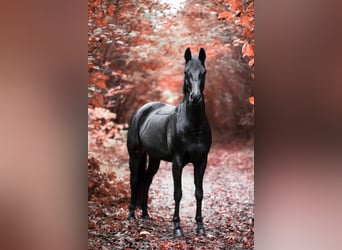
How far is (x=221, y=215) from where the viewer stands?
2162mm

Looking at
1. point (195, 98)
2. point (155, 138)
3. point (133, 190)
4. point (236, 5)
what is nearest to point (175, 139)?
point (155, 138)

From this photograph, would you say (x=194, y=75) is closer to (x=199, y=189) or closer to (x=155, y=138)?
(x=155, y=138)

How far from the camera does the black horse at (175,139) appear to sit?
216cm

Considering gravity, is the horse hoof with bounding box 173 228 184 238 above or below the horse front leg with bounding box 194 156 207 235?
below

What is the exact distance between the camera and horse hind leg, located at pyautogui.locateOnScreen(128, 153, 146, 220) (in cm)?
218

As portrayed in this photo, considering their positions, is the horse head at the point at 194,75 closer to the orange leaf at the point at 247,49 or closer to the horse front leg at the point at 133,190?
the orange leaf at the point at 247,49

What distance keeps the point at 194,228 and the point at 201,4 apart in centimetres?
122

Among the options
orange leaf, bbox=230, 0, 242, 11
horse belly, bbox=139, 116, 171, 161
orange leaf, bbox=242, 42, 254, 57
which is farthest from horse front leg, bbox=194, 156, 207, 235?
orange leaf, bbox=230, 0, 242, 11

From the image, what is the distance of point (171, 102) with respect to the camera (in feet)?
7.20

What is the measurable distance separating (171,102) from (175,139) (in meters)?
0.21

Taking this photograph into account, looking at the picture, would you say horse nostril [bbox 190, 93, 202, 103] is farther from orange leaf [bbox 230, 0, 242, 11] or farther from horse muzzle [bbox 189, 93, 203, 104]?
orange leaf [bbox 230, 0, 242, 11]

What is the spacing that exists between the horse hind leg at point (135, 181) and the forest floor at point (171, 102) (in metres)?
0.03
